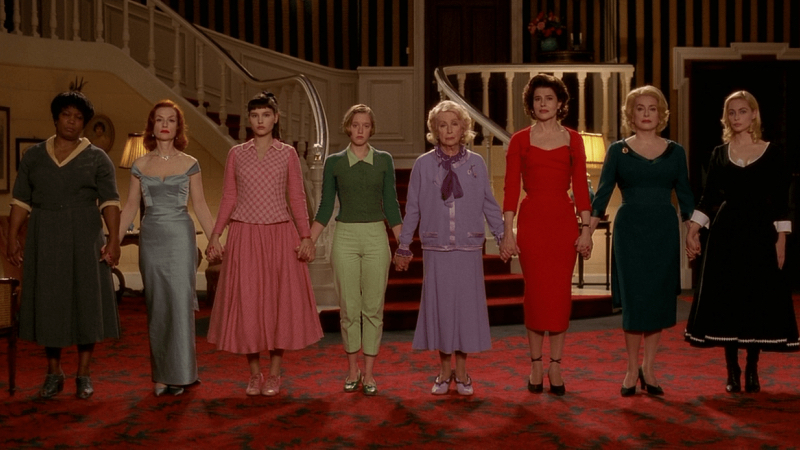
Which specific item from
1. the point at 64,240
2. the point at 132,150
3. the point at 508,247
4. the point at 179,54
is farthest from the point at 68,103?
the point at 179,54

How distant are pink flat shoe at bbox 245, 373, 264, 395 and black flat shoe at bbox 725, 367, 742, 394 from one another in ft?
→ 6.70

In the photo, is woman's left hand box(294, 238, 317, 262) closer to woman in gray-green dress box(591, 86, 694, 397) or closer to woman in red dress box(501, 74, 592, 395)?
woman in red dress box(501, 74, 592, 395)

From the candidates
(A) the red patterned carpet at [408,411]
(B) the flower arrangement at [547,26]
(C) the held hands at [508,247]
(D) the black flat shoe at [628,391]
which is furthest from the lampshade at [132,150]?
(D) the black flat shoe at [628,391]

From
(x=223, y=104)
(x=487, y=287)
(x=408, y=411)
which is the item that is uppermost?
(x=223, y=104)

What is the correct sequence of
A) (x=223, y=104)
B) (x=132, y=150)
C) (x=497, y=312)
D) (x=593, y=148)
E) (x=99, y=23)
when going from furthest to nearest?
(x=223, y=104), (x=99, y=23), (x=132, y=150), (x=593, y=148), (x=497, y=312)

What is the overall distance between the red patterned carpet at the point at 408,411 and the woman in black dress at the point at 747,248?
25 centimetres

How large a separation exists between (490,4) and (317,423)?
275 inches

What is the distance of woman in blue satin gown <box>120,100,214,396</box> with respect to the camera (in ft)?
13.3

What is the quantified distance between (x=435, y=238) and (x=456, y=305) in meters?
0.30

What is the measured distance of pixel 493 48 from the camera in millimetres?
9797

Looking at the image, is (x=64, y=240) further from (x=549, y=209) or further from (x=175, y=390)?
(x=549, y=209)

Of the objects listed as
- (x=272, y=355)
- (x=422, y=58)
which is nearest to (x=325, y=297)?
(x=272, y=355)

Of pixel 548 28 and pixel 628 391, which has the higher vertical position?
pixel 548 28

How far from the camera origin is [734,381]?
13.6 ft
